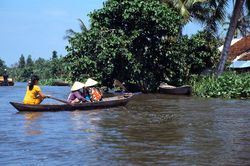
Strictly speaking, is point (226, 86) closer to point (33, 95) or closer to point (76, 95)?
point (76, 95)

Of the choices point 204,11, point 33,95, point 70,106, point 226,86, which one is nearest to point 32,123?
point 33,95

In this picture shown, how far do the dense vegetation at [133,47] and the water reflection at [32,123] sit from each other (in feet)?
39.4

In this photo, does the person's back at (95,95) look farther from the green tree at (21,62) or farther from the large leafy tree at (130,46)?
the green tree at (21,62)

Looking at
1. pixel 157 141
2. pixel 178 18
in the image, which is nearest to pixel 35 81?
pixel 157 141

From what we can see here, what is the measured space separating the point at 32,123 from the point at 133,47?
16715 millimetres

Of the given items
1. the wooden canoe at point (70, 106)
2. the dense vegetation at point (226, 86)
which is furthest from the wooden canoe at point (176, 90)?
the wooden canoe at point (70, 106)

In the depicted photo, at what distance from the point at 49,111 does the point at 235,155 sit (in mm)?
8687

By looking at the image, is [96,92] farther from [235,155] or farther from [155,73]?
[155,73]

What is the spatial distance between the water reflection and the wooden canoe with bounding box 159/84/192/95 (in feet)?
45.2

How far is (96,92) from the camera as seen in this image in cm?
1622

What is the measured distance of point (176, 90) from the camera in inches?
1065

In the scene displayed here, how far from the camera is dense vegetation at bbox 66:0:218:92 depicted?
25984 mm

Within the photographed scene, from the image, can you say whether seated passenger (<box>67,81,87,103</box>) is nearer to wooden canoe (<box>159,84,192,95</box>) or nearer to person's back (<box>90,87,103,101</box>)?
person's back (<box>90,87,103,101</box>)

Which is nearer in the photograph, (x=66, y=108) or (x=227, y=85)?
(x=66, y=108)
